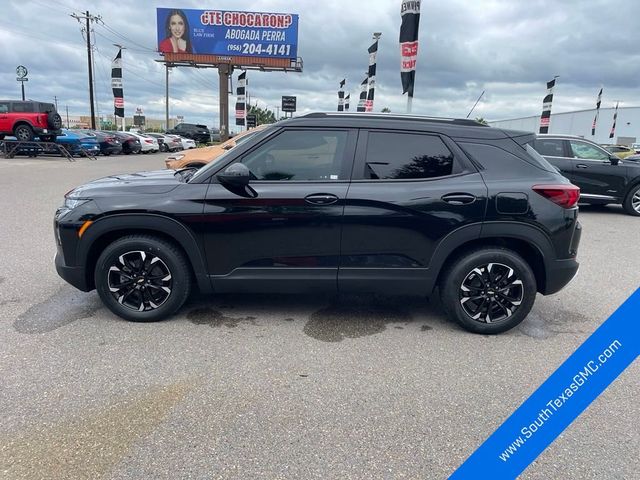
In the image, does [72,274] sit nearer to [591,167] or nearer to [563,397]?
[563,397]

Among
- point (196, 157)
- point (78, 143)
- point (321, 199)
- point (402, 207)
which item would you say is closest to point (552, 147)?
point (196, 157)

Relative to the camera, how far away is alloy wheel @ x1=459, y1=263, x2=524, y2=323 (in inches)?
150

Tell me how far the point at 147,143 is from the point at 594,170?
27.8m

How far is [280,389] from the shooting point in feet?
9.85

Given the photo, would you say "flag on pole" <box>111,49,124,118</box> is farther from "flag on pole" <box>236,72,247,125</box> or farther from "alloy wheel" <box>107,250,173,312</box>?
"alloy wheel" <box>107,250,173,312</box>

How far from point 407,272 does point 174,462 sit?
225cm

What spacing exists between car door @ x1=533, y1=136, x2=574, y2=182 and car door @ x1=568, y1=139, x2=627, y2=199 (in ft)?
0.31

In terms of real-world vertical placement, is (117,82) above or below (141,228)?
above

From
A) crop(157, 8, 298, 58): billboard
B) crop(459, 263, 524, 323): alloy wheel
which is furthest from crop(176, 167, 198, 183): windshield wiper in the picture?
crop(157, 8, 298, 58): billboard

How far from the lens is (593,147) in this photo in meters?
10.2

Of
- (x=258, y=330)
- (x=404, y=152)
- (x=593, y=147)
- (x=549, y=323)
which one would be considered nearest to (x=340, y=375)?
(x=258, y=330)

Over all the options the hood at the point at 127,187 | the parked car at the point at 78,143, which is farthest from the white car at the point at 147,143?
the hood at the point at 127,187

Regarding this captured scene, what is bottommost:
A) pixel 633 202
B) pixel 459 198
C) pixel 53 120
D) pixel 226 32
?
pixel 633 202

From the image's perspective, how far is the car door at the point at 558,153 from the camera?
10219 mm
